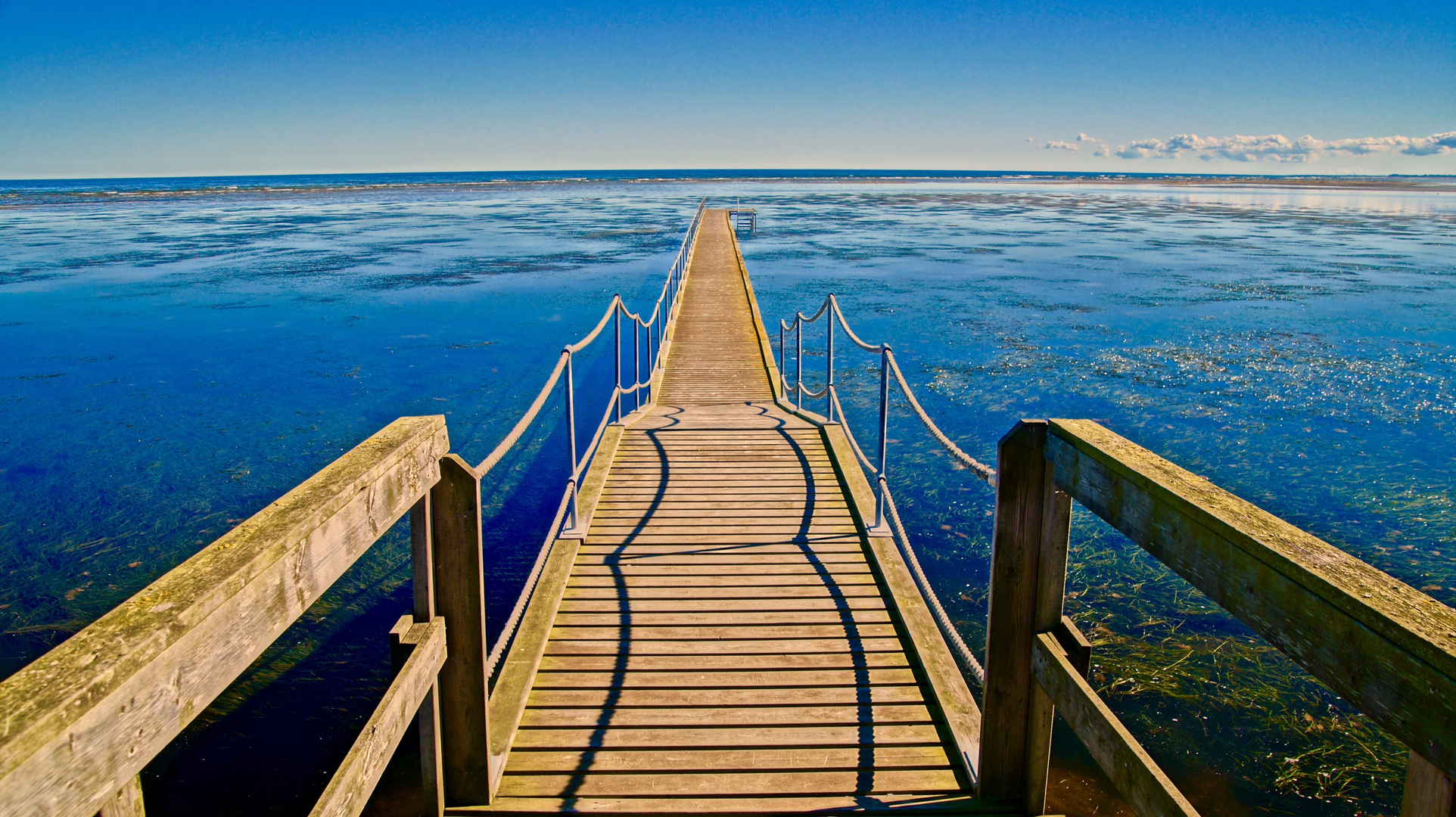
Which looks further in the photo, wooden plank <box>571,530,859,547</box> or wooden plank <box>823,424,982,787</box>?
wooden plank <box>571,530,859,547</box>

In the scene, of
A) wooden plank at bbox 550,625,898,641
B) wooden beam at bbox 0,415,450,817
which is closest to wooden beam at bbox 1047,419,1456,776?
wooden beam at bbox 0,415,450,817

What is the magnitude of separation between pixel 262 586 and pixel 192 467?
9042mm

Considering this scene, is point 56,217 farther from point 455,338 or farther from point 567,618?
point 567,618

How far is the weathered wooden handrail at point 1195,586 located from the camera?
1219 mm

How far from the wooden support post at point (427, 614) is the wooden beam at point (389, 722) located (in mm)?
54

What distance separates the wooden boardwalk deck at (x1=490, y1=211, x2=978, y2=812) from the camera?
9.77 feet

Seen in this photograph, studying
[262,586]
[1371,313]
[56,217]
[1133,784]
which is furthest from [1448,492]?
[56,217]

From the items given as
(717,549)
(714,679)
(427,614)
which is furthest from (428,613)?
(717,549)

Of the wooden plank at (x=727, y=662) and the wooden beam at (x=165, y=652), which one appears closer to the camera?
the wooden beam at (x=165, y=652)

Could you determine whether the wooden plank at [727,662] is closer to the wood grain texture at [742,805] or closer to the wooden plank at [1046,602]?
the wood grain texture at [742,805]

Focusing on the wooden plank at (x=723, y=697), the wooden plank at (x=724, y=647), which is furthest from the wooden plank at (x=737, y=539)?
the wooden plank at (x=723, y=697)

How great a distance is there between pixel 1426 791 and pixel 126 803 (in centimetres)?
186

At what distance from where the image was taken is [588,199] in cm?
7562

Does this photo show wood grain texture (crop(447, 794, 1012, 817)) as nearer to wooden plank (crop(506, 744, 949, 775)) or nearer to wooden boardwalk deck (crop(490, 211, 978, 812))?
wooden boardwalk deck (crop(490, 211, 978, 812))
